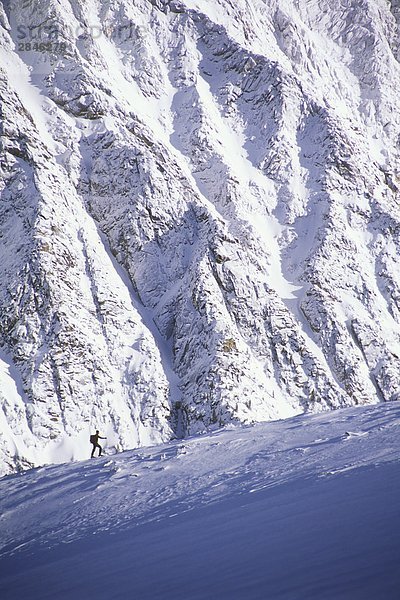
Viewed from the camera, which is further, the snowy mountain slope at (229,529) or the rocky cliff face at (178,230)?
the rocky cliff face at (178,230)

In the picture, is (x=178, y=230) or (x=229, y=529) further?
(x=178, y=230)

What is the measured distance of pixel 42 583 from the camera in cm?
688

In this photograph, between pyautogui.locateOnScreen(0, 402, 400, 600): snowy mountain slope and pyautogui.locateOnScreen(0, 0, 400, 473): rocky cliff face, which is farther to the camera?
pyautogui.locateOnScreen(0, 0, 400, 473): rocky cliff face

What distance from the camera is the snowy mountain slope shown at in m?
5.33

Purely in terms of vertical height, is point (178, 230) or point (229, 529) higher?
point (178, 230)

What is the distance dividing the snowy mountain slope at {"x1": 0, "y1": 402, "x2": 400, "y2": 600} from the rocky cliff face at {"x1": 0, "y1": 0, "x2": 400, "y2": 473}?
26.0m

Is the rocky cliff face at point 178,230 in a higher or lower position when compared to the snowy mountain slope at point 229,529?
higher

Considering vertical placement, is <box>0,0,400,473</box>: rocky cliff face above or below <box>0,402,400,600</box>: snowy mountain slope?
above

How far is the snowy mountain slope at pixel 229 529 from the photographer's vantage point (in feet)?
A: 17.5

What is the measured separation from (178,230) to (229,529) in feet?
162

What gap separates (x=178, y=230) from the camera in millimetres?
55406

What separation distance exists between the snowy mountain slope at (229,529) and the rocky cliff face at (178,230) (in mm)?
25979

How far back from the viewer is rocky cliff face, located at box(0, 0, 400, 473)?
137 feet

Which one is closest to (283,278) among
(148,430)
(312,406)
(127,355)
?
(312,406)
